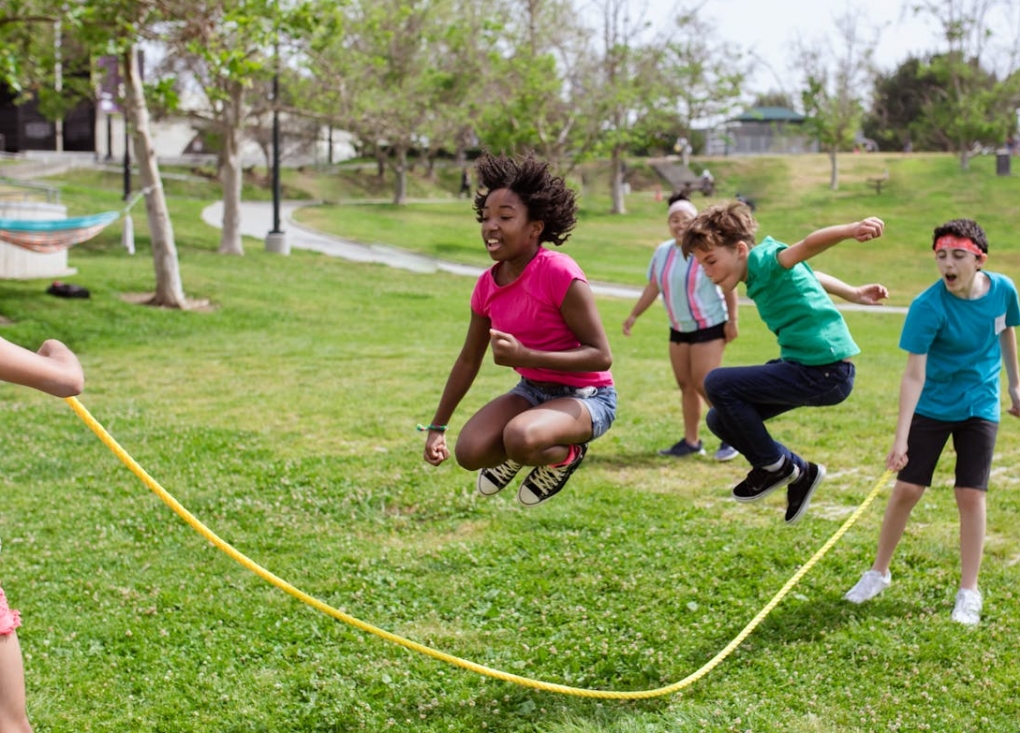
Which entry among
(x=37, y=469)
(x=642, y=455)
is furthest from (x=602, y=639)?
(x=37, y=469)

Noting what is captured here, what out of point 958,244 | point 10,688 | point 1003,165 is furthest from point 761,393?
point 1003,165

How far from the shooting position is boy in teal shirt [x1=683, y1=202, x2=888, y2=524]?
593 cm

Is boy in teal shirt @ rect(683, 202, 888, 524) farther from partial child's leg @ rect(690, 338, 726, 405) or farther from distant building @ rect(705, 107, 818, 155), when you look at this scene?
distant building @ rect(705, 107, 818, 155)

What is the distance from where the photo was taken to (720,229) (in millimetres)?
5910

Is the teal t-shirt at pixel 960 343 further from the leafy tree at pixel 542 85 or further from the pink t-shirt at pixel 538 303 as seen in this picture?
the leafy tree at pixel 542 85

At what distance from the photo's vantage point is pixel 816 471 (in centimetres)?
649

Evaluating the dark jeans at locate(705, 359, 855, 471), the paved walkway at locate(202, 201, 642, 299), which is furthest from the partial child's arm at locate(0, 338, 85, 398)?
the paved walkway at locate(202, 201, 642, 299)

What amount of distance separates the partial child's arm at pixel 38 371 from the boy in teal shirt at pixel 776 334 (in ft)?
11.3

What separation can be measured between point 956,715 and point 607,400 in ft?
8.02

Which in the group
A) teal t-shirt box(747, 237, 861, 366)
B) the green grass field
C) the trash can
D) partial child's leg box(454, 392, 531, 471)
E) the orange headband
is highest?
the trash can

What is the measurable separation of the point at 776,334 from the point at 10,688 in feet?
13.6

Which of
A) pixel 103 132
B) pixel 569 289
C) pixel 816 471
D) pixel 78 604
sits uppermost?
pixel 103 132

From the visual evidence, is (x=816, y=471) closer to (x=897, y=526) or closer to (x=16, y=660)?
(x=897, y=526)

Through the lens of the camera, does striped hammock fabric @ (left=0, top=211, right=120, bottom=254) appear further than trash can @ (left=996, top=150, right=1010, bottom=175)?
No
